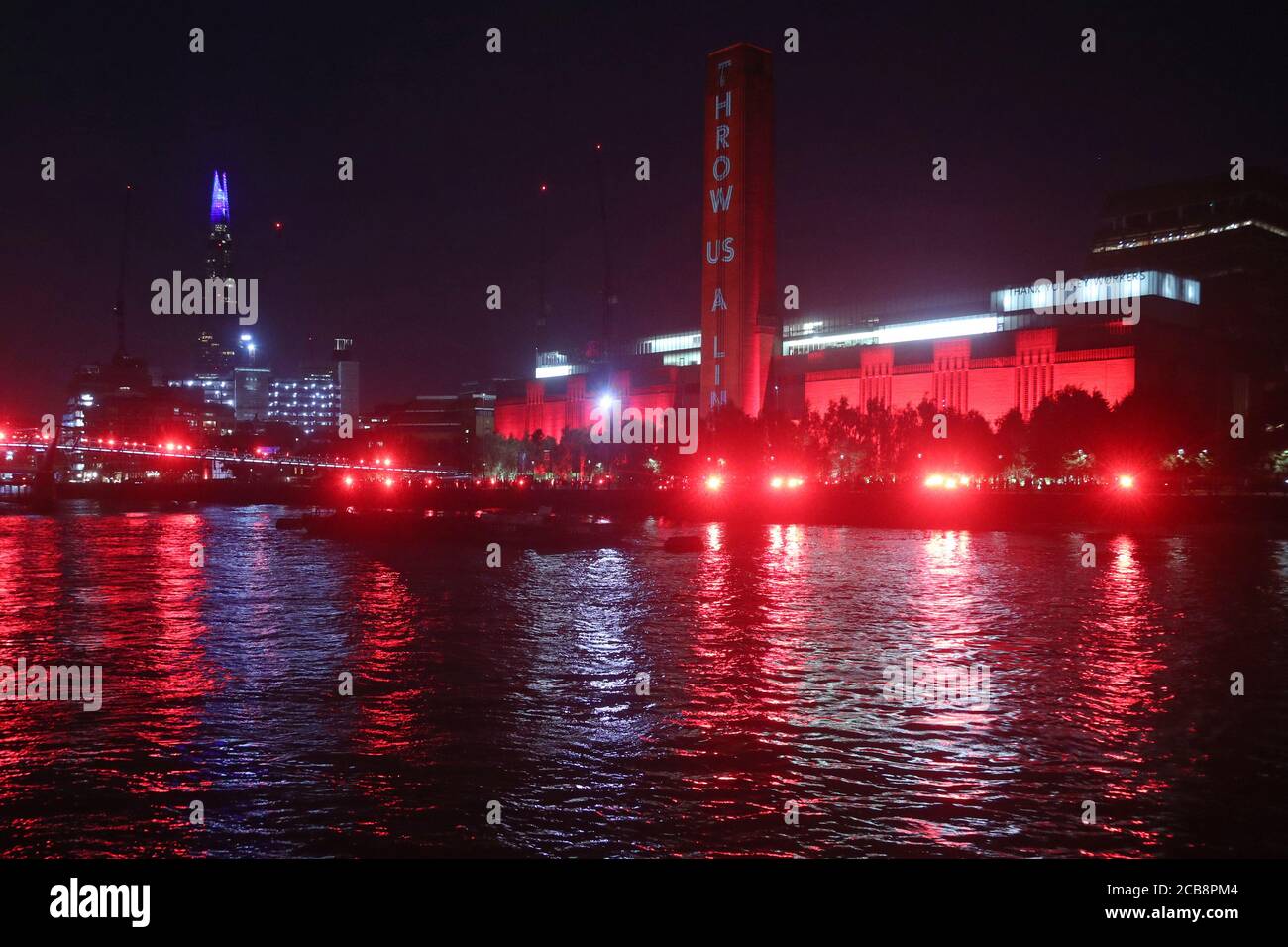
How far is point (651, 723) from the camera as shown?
614 inches

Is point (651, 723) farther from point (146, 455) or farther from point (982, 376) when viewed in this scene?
point (146, 455)

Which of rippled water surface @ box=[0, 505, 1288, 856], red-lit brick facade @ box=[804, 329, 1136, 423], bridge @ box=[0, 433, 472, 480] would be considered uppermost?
red-lit brick facade @ box=[804, 329, 1136, 423]

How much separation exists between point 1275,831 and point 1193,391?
118975 mm

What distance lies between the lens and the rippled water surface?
10789 mm

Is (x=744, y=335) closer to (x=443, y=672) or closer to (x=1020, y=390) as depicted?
(x=1020, y=390)

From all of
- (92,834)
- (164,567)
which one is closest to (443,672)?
(92,834)

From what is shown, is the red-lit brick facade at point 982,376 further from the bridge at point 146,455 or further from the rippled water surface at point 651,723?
the rippled water surface at point 651,723

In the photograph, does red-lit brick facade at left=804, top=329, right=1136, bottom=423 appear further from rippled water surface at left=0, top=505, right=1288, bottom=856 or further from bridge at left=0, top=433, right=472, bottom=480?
rippled water surface at left=0, top=505, right=1288, bottom=856

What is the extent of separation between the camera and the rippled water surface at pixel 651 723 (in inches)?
425

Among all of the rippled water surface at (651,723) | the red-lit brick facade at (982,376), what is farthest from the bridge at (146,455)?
the rippled water surface at (651,723)

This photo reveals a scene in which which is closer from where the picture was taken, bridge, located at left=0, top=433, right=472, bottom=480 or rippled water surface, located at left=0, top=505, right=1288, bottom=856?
rippled water surface, located at left=0, top=505, right=1288, bottom=856

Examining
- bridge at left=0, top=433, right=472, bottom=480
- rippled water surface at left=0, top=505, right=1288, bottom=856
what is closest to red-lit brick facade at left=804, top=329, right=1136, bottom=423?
bridge at left=0, top=433, right=472, bottom=480

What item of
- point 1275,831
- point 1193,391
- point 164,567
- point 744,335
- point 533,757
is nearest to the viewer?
point 1275,831

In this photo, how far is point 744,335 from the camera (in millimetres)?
149375
